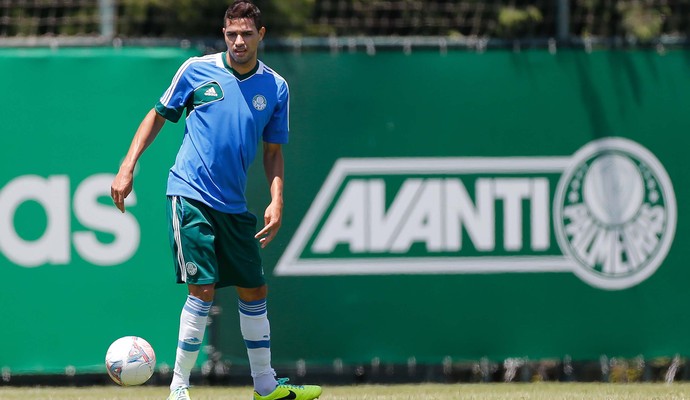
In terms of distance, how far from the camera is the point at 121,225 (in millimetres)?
7926

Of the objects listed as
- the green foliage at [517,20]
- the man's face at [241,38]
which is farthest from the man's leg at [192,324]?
the green foliage at [517,20]

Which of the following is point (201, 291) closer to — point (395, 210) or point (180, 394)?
point (180, 394)

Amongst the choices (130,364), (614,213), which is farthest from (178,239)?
(614,213)

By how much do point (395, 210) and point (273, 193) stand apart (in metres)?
1.98

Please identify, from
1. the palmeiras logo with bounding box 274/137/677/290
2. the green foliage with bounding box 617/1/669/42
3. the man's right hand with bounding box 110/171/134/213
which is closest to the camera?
the man's right hand with bounding box 110/171/134/213

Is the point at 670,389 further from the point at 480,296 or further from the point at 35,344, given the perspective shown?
the point at 35,344

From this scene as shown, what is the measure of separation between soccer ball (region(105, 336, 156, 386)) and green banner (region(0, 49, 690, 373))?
1.66 meters

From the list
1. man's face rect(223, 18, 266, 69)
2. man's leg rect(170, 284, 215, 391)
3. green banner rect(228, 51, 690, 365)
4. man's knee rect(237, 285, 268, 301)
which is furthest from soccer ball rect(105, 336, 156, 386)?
green banner rect(228, 51, 690, 365)

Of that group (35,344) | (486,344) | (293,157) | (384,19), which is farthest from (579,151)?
(35,344)

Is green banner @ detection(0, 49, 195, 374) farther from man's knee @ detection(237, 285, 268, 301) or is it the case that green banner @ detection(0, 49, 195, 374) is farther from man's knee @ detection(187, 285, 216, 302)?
man's knee @ detection(187, 285, 216, 302)

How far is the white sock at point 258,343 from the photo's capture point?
6336mm

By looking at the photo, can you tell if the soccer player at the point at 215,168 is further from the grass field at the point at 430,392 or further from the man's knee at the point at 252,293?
the grass field at the point at 430,392

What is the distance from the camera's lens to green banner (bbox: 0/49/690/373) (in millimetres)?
7875

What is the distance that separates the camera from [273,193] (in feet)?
20.6
